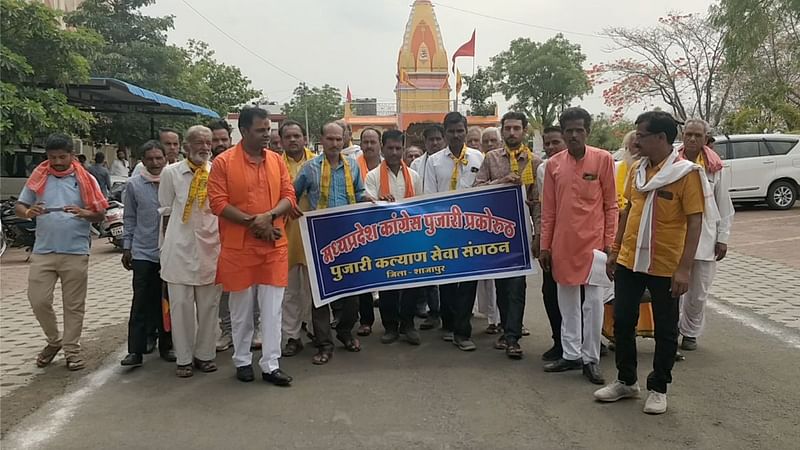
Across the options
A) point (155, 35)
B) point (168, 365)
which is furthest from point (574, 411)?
point (155, 35)

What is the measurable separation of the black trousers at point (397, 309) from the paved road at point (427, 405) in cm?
22

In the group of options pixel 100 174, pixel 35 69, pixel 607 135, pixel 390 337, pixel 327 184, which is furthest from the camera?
pixel 607 135

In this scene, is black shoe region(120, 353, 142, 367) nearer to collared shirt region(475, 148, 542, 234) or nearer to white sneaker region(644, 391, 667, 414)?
collared shirt region(475, 148, 542, 234)

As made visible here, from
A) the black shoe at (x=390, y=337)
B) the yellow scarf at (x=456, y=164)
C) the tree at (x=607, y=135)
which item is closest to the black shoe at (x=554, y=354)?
the black shoe at (x=390, y=337)

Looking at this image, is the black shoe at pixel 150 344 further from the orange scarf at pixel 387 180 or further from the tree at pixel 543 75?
the tree at pixel 543 75

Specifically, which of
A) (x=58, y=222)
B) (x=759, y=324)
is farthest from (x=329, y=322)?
(x=759, y=324)

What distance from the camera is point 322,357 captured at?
17.6 ft

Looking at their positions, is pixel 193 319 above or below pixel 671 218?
below

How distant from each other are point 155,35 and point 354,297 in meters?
18.5

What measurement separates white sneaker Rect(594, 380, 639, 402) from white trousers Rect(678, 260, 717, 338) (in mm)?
1388

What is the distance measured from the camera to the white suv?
1577cm

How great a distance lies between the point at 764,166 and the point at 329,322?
13814 millimetres

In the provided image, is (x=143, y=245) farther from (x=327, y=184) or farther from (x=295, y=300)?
(x=327, y=184)

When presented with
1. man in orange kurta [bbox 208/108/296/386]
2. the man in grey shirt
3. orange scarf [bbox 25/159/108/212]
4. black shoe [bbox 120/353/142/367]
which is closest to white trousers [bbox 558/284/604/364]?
man in orange kurta [bbox 208/108/296/386]
